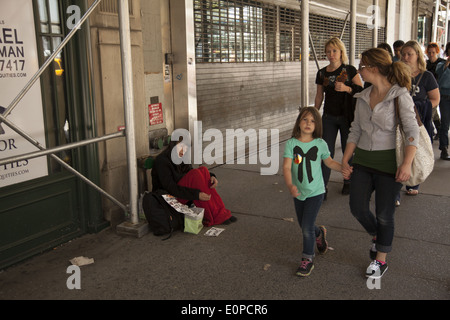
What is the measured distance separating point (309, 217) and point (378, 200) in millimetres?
537

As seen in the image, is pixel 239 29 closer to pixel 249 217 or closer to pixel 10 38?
pixel 249 217

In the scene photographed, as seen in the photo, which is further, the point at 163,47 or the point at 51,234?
the point at 163,47

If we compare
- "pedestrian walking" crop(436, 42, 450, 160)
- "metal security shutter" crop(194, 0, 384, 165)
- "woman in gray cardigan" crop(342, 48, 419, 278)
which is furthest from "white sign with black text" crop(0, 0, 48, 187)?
"pedestrian walking" crop(436, 42, 450, 160)

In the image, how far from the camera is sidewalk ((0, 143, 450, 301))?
11.0ft

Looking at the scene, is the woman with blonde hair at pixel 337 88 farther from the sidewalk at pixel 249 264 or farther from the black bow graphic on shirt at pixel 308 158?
the black bow graphic on shirt at pixel 308 158

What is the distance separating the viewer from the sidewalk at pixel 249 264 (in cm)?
335

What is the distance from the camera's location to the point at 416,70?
4.88 metres

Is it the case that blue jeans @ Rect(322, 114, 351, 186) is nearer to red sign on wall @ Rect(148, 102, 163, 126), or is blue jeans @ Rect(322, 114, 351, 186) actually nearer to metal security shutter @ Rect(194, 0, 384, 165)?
red sign on wall @ Rect(148, 102, 163, 126)

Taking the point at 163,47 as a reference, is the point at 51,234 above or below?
below


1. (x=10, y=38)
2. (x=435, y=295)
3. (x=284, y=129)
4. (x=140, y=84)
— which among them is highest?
(x=10, y=38)

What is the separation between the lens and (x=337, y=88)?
489cm

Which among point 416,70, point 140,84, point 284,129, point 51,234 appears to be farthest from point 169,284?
point 284,129

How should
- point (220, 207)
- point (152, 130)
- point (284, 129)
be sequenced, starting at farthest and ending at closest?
point (284, 129), point (152, 130), point (220, 207)

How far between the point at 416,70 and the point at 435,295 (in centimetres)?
259
